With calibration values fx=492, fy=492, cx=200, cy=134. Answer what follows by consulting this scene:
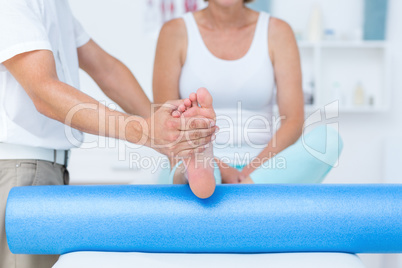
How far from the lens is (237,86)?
1800 millimetres

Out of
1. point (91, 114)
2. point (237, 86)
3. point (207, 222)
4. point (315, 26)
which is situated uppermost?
point (315, 26)

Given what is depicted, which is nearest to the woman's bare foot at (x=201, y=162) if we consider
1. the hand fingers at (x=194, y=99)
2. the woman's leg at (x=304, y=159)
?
the hand fingers at (x=194, y=99)

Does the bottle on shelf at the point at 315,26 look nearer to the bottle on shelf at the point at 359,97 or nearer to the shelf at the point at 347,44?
the shelf at the point at 347,44

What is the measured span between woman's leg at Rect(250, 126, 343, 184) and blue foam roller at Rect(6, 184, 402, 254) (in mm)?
349

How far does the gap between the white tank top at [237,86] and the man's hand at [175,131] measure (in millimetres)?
713

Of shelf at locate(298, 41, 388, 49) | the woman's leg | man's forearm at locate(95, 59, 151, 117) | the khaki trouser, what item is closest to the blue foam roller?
the khaki trouser

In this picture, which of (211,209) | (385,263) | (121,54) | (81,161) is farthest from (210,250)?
(121,54)

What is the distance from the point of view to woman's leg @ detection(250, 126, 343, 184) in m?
1.45

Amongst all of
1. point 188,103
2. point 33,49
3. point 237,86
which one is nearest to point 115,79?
point 237,86

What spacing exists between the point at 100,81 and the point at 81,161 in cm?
176

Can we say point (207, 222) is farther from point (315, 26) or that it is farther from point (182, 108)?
point (315, 26)

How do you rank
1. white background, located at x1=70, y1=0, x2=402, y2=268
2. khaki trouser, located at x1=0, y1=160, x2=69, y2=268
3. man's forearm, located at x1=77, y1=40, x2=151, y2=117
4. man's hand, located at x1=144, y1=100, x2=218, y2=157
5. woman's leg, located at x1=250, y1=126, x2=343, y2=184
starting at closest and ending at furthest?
man's hand, located at x1=144, y1=100, x2=218, y2=157
khaki trouser, located at x1=0, y1=160, x2=69, y2=268
woman's leg, located at x1=250, y1=126, x2=343, y2=184
man's forearm, located at x1=77, y1=40, x2=151, y2=117
white background, located at x1=70, y1=0, x2=402, y2=268

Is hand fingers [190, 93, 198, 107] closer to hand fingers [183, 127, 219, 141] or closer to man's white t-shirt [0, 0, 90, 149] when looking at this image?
hand fingers [183, 127, 219, 141]

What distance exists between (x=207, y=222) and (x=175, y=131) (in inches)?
9.2
